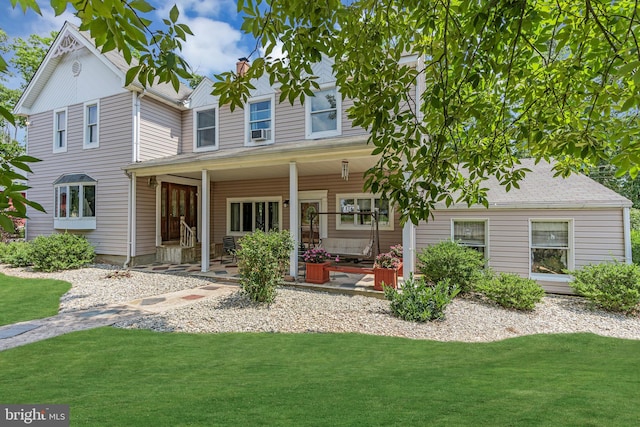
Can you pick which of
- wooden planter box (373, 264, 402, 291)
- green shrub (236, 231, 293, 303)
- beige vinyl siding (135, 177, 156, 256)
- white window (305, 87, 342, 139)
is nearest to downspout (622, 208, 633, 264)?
wooden planter box (373, 264, 402, 291)

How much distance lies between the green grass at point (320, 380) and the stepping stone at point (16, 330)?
2.85ft

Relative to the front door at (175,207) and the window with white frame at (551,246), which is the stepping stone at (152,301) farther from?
the window with white frame at (551,246)

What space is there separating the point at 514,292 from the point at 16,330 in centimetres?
880

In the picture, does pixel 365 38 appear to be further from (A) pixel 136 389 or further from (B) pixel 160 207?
(B) pixel 160 207

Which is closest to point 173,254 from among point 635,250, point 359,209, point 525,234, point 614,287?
point 359,209

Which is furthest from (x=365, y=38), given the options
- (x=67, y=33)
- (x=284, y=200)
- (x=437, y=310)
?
(x=67, y=33)

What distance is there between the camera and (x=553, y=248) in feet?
26.6

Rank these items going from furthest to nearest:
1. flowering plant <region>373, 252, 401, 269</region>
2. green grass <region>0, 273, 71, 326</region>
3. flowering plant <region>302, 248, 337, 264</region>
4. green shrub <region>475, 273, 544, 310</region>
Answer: flowering plant <region>302, 248, 337, 264</region>
flowering plant <region>373, 252, 401, 269</region>
green shrub <region>475, 273, 544, 310</region>
green grass <region>0, 273, 71, 326</region>

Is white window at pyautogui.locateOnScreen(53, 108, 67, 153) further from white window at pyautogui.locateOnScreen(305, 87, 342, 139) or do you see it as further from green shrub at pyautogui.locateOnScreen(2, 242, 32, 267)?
white window at pyautogui.locateOnScreen(305, 87, 342, 139)

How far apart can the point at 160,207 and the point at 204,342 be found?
26.9ft

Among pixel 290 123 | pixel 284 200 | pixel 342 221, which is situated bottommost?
pixel 342 221

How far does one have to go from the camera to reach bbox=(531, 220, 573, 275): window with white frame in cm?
800

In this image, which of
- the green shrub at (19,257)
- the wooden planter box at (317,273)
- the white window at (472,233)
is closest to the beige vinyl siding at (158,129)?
the green shrub at (19,257)

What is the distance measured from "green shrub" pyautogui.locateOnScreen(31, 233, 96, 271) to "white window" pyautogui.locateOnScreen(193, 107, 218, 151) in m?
4.95
